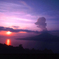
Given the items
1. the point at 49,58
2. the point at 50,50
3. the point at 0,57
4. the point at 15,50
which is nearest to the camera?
the point at 0,57

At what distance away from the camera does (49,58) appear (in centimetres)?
743

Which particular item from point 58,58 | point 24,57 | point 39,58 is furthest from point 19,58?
point 58,58

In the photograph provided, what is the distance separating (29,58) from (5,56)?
2075 mm

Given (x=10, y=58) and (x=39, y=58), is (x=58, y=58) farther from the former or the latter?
(x=10, y=58)

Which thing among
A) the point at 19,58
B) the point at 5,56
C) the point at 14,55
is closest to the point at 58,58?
the point at 19,58

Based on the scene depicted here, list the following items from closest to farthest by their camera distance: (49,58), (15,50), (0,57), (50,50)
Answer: (0,57), (49,58), (15,50), (50,50)

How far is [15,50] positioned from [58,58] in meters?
7.86

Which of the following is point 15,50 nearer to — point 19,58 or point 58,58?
point 19,58

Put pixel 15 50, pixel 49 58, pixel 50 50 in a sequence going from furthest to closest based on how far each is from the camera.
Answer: pixel 50 50
pixel 15 50
pixel 49 58

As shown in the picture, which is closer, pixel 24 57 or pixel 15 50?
pixel 24 57

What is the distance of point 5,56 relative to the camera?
23.3ft

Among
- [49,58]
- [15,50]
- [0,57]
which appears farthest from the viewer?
[15,50]

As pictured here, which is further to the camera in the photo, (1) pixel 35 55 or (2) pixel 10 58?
(1) pixel 35 55

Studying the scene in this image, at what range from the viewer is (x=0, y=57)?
22.8 feet
